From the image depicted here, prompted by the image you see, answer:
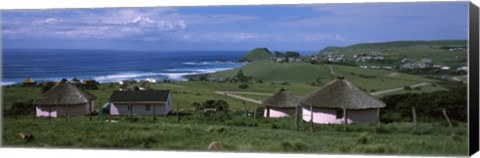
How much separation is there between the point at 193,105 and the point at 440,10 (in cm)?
636

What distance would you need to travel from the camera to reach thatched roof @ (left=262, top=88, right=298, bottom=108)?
17.7 meters

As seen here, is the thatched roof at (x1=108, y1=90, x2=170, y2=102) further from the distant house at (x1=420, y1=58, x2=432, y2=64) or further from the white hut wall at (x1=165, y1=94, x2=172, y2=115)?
the distant house at (x1=420, y1=58, x2=432, y2=64)

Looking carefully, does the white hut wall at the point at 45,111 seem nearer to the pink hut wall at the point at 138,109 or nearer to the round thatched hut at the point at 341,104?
the pink hut wall at the point at 138,109

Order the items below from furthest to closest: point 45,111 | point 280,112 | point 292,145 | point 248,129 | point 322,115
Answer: point 45,111 < point 280,112 < point 322,115 < point 248,129 < point 292,145

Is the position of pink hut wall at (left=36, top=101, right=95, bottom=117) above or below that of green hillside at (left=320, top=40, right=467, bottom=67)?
below

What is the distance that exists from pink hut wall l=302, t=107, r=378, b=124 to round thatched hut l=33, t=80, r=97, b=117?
5542mm

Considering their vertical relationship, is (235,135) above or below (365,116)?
below

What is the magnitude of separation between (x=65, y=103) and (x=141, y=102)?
202 cm

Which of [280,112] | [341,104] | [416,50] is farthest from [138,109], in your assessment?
[416,50]

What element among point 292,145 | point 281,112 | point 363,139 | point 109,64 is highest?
point 109,64

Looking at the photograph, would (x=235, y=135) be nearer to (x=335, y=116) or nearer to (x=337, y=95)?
(x=335, y=116)

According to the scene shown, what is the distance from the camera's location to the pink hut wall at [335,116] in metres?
17.3

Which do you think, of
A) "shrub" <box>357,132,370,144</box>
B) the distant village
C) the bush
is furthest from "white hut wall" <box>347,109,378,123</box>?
the bush

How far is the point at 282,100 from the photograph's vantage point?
58.3ft
